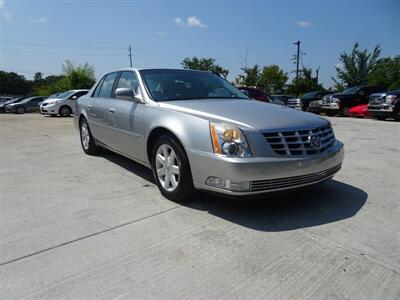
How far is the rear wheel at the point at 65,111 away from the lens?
708 inches

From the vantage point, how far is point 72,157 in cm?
594

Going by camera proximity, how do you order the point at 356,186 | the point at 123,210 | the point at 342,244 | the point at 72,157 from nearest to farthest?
the point at 342,244
the point at 123,210
the point at 356,186
the point at 72,157

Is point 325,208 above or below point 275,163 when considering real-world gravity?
below

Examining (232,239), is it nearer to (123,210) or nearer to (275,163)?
(275,163)

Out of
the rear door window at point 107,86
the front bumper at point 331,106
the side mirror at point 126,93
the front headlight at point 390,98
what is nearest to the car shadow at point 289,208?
the side mirror at point 126,93

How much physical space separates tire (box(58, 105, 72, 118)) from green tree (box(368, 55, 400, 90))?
1233 inches

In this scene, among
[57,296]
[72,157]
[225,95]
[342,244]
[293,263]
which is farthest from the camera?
[72,157]

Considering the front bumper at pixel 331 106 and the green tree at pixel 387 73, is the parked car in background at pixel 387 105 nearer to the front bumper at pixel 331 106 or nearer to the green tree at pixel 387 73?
the front bumper at pixel 331 106

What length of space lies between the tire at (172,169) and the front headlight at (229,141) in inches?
16.5

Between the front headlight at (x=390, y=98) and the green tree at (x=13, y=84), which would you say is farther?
the green tree at (x=13, y=84)

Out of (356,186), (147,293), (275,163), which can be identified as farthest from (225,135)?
(356,186)

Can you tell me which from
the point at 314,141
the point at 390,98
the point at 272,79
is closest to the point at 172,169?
the point at 314,141

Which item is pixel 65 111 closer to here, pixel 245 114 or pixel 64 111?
pixel 64 111

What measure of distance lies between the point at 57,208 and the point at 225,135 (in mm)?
1900
